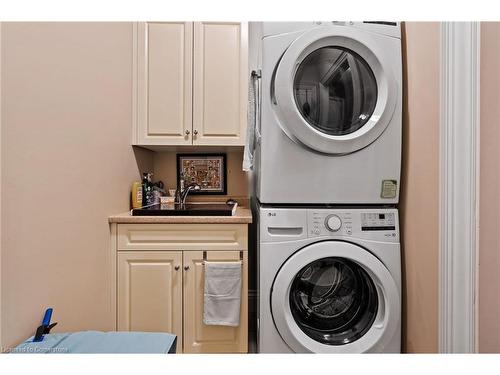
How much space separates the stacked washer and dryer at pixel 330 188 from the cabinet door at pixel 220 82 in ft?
1.46

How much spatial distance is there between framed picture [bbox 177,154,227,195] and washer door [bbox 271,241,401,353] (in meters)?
0.98

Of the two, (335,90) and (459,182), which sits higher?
(335,90)

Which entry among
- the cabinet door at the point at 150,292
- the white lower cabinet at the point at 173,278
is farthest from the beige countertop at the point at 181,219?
the cabinet door at the point at 150,292

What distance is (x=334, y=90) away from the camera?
1385mm

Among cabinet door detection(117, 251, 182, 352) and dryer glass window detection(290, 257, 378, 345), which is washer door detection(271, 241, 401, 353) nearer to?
dryer glass window detection(290, 257, 378, 345)

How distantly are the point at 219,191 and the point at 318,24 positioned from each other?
1.27 metres

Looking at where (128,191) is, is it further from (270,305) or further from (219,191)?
(270,305)

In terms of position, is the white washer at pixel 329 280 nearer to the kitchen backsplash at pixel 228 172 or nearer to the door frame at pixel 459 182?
the door frame at pixel 459 182

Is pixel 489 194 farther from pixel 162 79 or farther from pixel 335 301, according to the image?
pixel 162 79

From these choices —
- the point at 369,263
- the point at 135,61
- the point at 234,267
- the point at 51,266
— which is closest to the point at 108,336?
the point at 51,266

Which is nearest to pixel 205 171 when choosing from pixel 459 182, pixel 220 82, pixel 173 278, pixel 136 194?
Answer: pixel 136 194

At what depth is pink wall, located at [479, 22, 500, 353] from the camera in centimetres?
92

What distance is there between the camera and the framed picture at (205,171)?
214 cm

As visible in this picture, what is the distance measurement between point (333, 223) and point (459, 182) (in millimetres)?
537
